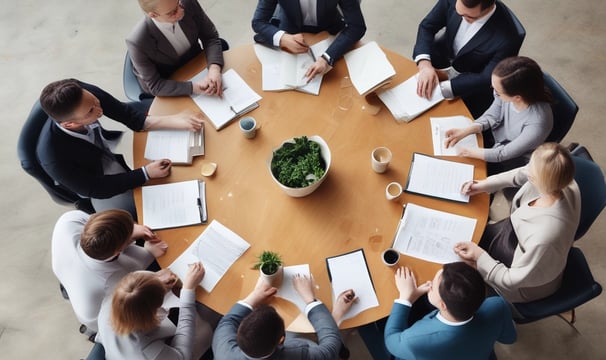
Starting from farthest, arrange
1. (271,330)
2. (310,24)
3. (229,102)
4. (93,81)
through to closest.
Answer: (93,81)
(310,24)
(229,102)
(271,330)

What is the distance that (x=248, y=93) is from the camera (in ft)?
8.36

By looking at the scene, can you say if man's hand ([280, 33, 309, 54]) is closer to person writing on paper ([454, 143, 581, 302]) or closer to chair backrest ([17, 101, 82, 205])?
person writing on paper ([454, 143, 581, 302])

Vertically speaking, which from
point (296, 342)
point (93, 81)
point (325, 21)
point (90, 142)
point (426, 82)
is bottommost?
point (93, 81)

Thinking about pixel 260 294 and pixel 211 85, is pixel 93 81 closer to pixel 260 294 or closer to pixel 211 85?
pixel 211 85

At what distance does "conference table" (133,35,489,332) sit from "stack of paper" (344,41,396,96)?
50 mm

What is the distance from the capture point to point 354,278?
199cm

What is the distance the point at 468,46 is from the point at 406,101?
1.94 ft

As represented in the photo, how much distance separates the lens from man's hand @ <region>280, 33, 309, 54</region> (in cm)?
266

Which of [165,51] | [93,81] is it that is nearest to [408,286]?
[165,51]

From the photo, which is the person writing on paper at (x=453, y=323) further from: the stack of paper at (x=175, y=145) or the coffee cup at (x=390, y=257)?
the stack of paper at (x=175, y=145)

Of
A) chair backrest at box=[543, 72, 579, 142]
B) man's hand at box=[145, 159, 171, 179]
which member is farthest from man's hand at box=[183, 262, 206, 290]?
chair backrest at box=[543, 72, 579, 142]

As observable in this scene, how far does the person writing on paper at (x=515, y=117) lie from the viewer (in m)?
2.15

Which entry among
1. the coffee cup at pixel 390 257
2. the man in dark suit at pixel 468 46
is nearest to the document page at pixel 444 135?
the man in dark suit at pixel 468 46

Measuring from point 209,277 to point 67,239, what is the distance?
71cm
